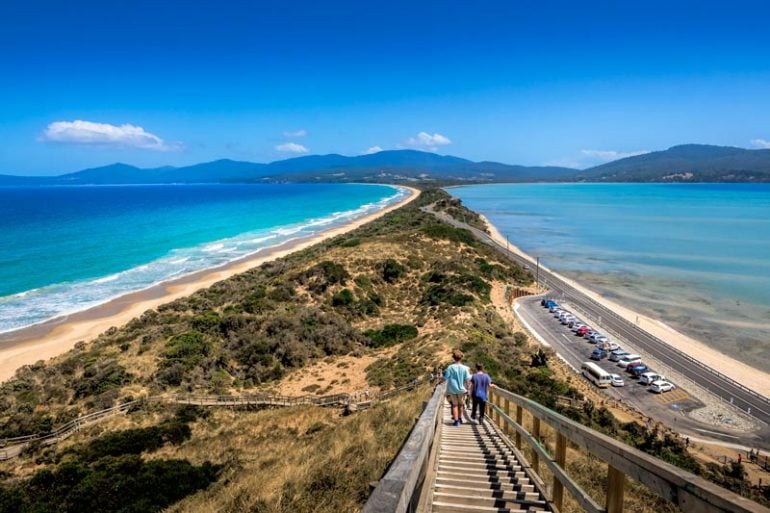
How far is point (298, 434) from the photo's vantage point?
13531 mm

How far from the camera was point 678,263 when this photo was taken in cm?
6134

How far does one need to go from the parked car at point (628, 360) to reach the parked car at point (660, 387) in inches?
87.9

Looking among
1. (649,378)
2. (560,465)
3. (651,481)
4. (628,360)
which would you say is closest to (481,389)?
(560,465)

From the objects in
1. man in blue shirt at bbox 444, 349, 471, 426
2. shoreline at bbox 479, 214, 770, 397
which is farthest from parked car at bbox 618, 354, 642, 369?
man in blue shirt at bbox 444, 349, 471, 426

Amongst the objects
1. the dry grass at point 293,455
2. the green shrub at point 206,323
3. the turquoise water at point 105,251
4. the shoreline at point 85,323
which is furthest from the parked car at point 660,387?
the turquoise water at point 105,251

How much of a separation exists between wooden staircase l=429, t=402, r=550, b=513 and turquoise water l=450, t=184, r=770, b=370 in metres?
33.6

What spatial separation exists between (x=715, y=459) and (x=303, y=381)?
18.1 metres

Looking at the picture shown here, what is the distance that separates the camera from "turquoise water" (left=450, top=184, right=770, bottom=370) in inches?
1495

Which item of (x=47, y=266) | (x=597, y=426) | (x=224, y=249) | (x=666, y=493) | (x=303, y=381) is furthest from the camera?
(x=224, y=249)

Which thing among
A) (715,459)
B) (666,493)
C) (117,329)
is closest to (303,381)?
(117,329)

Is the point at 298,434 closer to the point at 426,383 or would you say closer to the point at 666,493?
the point at 426,383

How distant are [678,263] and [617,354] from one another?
1638 inches

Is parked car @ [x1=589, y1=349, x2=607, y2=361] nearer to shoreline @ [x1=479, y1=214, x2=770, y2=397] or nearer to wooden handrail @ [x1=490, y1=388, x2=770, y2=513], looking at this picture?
shoreline @ [x1=479, y1=214, x2=770, y2=397]

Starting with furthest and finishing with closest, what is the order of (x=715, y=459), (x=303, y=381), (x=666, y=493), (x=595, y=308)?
(x=595, y=308) < (x=303, y=381) < (x=715, y=459) < (x=666, y=493)
